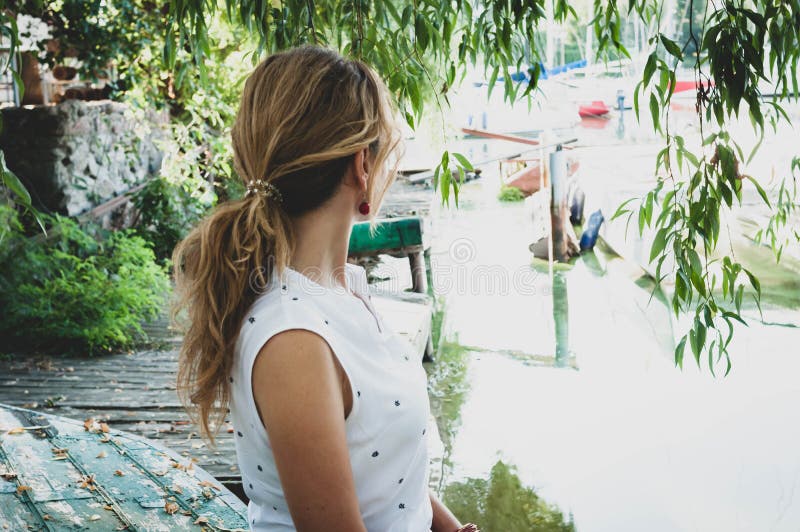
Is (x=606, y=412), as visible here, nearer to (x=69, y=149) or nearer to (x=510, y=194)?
(x=69, y=149)

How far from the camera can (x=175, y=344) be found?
5.46 meters

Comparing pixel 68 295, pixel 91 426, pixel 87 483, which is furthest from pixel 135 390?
pixel 87 483

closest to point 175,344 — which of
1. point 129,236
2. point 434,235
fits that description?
point 129,236

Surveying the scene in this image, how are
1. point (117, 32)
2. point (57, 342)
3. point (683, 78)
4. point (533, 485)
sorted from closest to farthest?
point (533, 485)
point (57, 342)
point (117, 32)
point (683, 78)

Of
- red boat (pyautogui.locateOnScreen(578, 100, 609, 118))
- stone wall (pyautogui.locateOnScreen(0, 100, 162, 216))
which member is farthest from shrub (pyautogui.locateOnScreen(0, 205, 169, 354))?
red boat (pyautogui.locateOnScreen(578, 100, 609, 118))

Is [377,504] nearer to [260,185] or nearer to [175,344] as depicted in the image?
[260,185]

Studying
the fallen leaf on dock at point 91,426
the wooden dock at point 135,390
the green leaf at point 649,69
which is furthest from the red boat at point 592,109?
the green leaf at point 649,69

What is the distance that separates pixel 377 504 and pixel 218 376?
30 cm

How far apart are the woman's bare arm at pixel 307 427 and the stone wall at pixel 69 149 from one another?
6317 mm

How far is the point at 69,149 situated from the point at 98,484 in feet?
17.1

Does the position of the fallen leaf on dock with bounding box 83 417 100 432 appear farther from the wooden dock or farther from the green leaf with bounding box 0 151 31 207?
the green leaf with bounding box 0 151 31 207

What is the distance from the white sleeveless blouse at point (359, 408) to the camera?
3.59ft

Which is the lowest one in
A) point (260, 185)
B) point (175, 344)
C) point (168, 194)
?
point (175, 344)

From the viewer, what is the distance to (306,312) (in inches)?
42.7
